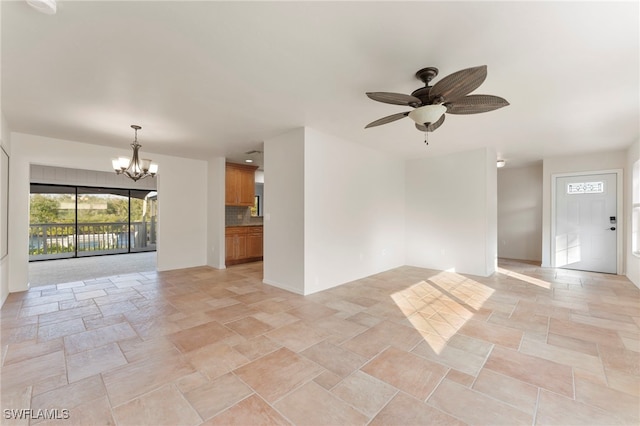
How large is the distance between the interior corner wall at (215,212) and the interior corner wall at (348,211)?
210 centimetres

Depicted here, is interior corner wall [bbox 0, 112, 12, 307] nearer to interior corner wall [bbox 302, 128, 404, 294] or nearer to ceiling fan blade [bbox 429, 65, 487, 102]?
interior corner wall [bbox 302, 128, 404, 294]

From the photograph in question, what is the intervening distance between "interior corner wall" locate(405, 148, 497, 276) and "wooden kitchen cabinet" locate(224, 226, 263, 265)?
3744mm

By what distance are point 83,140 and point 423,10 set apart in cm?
564

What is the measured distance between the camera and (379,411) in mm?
1687

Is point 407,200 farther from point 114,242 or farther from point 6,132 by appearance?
point 114,242

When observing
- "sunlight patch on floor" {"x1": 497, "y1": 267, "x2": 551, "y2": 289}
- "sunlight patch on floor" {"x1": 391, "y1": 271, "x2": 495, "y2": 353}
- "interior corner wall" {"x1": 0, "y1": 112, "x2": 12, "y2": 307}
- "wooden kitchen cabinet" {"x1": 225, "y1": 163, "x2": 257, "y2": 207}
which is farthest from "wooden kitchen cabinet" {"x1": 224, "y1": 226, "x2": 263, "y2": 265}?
"sunlight patch on floor" {"x1": 497, "y1": 267, "x2": 551, "y2": 289}

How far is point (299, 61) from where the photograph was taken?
230 cm

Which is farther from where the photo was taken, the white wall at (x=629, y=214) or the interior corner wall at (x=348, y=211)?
the white wall at (x=629, y=214)

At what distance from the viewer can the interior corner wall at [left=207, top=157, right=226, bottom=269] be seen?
623 cm

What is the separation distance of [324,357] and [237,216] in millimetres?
5568

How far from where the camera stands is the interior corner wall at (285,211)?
13.6ft

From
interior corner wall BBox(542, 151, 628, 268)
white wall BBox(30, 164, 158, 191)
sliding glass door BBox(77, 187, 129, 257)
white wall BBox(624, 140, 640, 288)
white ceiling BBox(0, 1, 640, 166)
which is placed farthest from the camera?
sliding glass door BBox(77, 187, 129, 257)

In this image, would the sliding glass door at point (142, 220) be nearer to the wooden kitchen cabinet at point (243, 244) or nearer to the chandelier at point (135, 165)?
the wooden kitchen cabinet at point (243, 244)

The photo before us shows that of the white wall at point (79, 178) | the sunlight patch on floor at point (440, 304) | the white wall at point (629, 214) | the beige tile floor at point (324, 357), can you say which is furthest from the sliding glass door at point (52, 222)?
the white wall at point (629, 214)
